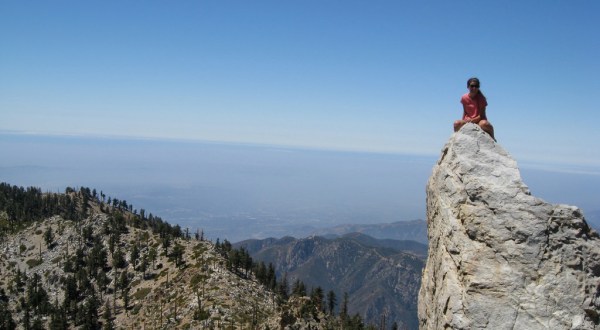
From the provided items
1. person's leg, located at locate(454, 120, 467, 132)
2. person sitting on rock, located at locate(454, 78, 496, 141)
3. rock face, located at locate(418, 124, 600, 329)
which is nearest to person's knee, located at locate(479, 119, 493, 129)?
person sitting on rock, located at locate(454, 78, 496, 141)

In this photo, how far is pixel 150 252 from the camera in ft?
561

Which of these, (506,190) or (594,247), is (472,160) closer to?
(506,190)

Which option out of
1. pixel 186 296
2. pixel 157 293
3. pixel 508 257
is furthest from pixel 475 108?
pixel 157 293

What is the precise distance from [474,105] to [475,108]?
122 mm

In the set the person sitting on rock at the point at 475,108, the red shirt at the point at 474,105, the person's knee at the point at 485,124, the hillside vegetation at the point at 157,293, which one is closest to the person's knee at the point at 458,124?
the person sitting on rock at the point at 475,108

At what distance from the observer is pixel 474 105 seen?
15055mm

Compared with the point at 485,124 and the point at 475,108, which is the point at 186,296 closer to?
the point at 475,108

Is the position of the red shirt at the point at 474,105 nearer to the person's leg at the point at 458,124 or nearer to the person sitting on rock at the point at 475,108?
the person sitting on rock at the point at 475,108

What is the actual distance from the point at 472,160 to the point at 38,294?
20874cm

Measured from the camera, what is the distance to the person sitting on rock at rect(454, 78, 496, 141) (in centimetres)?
1462

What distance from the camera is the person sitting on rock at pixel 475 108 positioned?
1462 cm

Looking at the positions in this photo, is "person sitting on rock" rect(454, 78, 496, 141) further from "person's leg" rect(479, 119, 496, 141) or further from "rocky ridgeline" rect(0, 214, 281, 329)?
"rocky ridgeline" rect(0, 214, 281, 329)

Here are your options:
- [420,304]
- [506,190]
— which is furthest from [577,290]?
[420,304]

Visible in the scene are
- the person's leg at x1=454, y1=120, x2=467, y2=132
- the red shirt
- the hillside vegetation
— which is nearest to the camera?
the red shirt
